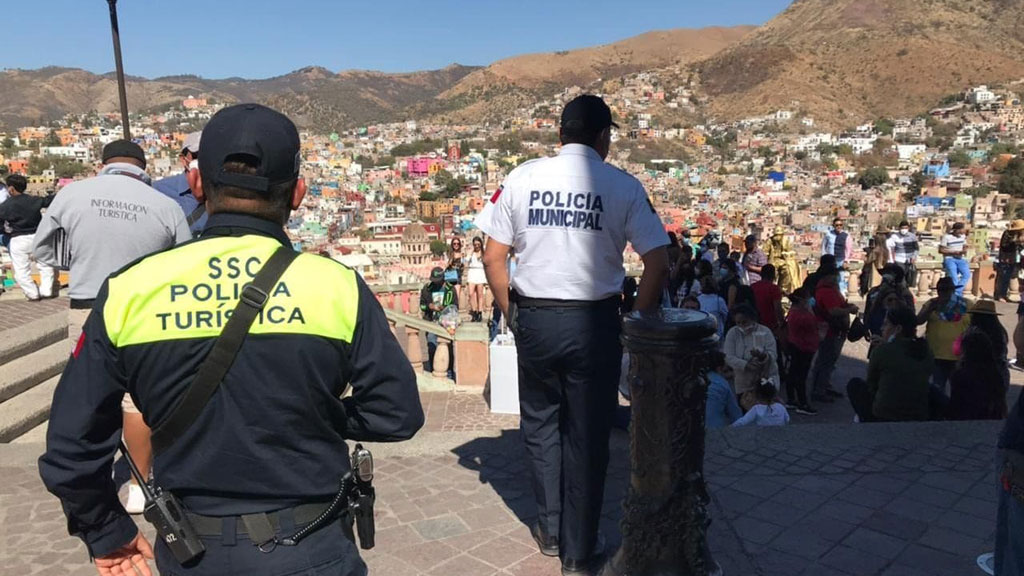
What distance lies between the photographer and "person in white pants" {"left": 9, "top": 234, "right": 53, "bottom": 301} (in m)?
7.87

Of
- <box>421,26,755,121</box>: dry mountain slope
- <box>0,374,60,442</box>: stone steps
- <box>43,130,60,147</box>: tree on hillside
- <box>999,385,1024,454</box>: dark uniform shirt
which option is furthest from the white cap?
<box>421,26,755,121</box>: dry mountain slope

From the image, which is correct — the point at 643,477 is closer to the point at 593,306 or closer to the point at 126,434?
the point at 593,306

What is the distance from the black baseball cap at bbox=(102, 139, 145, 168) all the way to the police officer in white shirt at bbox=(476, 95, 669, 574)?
1.77m

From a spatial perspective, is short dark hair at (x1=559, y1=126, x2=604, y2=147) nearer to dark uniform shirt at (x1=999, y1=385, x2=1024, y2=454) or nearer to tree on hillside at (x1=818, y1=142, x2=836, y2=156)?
dark uniform shirt at (x1=999, y1=385, x2=1024, y2=454)

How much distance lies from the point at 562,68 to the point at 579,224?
176216 millimetres

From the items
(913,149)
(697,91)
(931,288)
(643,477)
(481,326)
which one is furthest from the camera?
(697,91)

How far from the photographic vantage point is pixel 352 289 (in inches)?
63.4

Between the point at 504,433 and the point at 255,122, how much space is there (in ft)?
11.3

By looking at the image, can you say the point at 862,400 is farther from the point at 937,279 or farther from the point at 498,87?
the point at 498,87

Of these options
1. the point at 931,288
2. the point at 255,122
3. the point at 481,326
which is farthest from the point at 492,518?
the point at 931,288

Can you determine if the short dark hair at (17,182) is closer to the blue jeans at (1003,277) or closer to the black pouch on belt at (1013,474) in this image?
the black pouch on belt at (1013,474)

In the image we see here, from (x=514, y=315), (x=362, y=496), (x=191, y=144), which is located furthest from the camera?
(x=191, y=144)

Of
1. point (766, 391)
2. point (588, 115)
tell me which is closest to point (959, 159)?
point (766, 391)

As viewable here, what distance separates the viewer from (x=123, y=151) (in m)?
3.52
